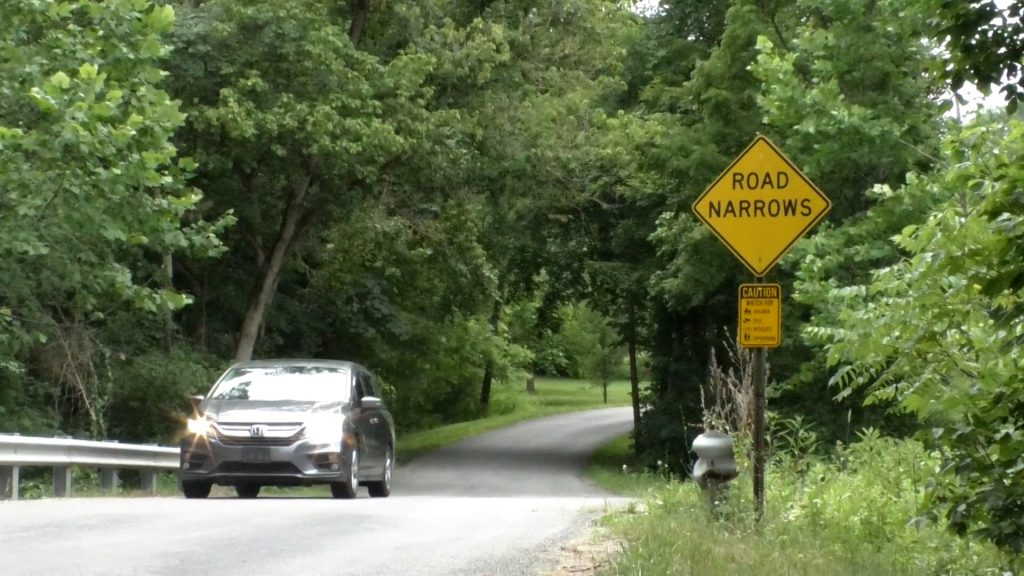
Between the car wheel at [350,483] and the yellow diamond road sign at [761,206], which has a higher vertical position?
the yellow diamond road sign at [761,206]

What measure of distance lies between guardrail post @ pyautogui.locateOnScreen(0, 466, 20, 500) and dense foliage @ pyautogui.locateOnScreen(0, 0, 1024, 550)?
282 cm

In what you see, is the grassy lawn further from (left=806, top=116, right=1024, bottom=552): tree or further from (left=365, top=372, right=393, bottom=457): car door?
(left=806, top=116, right=1024, bottom=552): tree

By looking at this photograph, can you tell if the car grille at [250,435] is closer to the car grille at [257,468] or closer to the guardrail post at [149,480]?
the car grille at [257,468]

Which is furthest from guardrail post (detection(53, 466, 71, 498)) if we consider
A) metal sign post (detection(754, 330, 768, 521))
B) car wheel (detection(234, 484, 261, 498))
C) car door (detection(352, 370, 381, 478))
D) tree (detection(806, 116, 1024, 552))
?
tree (detection(806, 116, 1024, 552))

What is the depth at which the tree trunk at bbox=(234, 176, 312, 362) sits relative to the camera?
29.6 meters

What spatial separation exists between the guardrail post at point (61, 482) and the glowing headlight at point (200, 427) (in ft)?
7.37

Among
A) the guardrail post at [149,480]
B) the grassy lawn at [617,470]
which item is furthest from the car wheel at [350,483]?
Result: the grassy lawn at [617,470]

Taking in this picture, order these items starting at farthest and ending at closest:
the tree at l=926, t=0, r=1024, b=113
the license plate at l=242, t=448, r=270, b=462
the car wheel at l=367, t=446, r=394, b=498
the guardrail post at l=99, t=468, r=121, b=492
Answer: the guardrail post at l=99, t=468, r=121, b=492
the car wheel at l=367, t=446, r=394, b=498
the license plate at l=242, t=448, r=270, b=462
the tree at l=926, t=0, r=1024, b=113

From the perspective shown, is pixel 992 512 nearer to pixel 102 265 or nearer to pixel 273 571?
pixel 273 571

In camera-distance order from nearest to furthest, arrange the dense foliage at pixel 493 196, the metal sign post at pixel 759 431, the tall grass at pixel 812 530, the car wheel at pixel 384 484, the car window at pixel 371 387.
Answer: the tall grass at pixel 812 530, the dense foliage at pixel 493 196, the metal sign post at pixel 759 431, the car window at pixel 371 387, the car wheel at pixel 384 484

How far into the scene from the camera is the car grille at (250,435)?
51.6 feet

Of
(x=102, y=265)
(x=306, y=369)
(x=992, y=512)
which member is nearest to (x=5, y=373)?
(x=102, y=265)

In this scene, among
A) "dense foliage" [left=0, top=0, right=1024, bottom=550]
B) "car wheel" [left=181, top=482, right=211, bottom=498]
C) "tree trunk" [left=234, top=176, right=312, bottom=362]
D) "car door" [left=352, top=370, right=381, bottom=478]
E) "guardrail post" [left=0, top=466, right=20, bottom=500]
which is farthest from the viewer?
"tree trunk" [left=234, top=176, right=312, bottom=362]

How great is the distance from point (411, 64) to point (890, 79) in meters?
8.73
